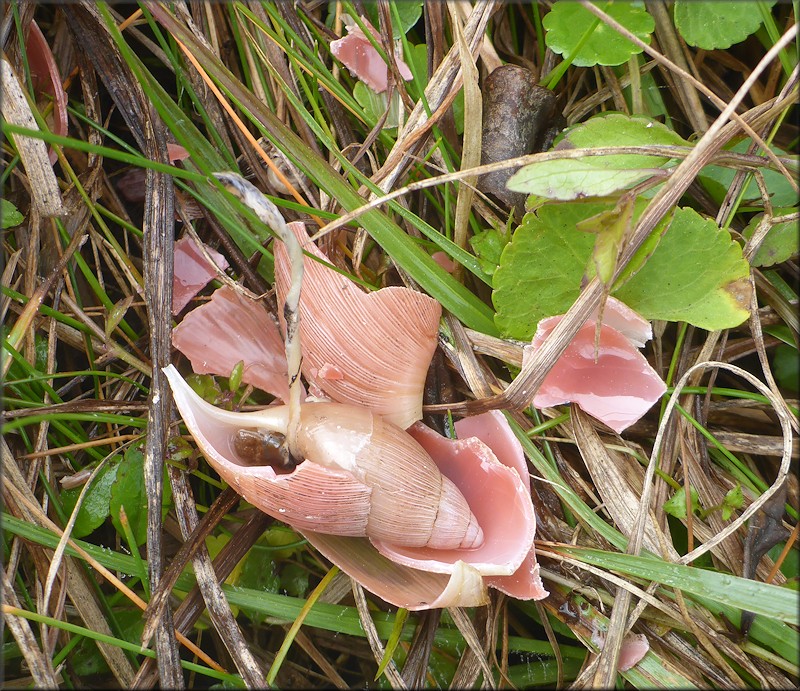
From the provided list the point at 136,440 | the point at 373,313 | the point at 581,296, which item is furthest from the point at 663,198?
the point at 136,440

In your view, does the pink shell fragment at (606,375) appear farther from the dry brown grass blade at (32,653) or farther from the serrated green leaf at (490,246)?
the dry brown grass blade at (32,653)

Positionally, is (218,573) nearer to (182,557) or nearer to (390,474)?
(182,557)

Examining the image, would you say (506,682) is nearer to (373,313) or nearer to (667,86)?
(373,313)

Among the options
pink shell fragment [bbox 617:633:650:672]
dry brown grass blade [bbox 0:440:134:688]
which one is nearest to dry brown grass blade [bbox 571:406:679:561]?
pink shell fragment [bbox 617:633:650:672]

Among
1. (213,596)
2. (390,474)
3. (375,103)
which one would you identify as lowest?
(213,596)

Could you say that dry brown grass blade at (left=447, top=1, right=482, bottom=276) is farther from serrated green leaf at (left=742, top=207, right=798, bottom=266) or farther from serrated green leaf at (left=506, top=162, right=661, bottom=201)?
serrated green leaf at (left=742, top=207, right=798, bottom=266)

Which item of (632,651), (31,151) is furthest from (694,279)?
(31,151)
